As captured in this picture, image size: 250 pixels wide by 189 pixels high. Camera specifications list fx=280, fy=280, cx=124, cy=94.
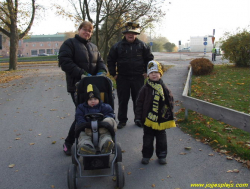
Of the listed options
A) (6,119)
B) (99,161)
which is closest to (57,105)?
(6,119)

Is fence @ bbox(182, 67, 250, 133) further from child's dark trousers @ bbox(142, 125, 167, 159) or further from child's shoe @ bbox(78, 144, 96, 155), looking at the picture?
child's shoe @ bbox(78, 144, 96, 155)

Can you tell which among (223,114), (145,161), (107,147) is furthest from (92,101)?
(223,114)

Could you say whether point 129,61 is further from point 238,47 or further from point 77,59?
point 238,47

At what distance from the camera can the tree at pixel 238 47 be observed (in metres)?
19.5

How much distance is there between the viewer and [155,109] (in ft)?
14.6

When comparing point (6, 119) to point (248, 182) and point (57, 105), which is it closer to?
point (57, 105)

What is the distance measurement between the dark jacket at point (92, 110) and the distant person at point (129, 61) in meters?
2.06

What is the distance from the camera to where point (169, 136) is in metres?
6.09

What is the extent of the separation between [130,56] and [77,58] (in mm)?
1622

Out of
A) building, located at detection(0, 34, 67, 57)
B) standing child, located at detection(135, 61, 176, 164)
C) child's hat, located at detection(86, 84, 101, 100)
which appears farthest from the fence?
building, located at detection(0, 34, 67, 57)

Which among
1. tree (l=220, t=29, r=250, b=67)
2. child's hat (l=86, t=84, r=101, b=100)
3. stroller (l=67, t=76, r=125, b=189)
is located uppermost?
tree (l=220, t=29, r=250, b=67)

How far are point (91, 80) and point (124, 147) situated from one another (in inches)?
63.4

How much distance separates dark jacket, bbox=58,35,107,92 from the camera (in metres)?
4.75

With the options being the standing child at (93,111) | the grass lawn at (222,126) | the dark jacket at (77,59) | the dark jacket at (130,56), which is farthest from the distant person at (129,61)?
the standing child at (93,111)
